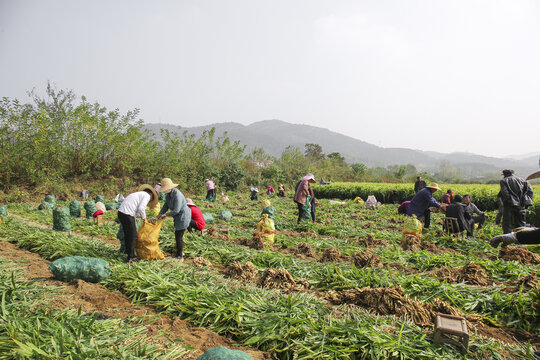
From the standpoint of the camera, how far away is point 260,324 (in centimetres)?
291

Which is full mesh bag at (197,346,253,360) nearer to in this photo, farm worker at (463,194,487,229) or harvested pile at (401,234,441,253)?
harvested pile at (401,234,441,253)

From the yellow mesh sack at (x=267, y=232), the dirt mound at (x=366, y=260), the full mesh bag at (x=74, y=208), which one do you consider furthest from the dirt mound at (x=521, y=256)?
the full mesh bag at (x=74, y=208)

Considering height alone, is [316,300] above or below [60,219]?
below

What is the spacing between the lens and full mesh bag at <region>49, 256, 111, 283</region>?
12.9ft

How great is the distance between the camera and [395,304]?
3.27 meters

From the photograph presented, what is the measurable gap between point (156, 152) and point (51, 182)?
6036 millimetres

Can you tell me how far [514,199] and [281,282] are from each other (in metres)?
6.47

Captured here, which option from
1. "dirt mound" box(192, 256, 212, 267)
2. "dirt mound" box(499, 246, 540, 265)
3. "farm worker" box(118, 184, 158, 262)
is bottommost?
"dirt mound" box(192, 256, 212, 267)

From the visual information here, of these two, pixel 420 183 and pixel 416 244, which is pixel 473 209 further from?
pixel 420 183

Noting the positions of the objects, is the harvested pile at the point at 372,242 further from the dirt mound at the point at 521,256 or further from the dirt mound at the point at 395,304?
the dirt mound at the point at 395,304

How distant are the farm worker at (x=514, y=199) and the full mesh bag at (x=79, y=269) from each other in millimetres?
8505

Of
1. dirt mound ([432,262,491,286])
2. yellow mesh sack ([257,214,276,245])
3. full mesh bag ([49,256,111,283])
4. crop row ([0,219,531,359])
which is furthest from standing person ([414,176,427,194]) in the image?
full mesh bag ([49,256,111,283])

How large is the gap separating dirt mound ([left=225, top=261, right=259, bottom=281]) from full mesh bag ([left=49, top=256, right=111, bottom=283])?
170 cm

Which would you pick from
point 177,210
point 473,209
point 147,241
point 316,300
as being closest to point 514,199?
point 473,209
